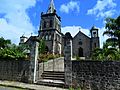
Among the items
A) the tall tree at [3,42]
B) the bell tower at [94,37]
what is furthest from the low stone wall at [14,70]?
the bell tower at [94,37]

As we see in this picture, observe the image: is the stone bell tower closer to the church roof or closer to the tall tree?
the church roof

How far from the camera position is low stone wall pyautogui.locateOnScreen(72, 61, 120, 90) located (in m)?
10.8

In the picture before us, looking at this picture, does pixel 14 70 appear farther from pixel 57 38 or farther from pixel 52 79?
pixel 57 38

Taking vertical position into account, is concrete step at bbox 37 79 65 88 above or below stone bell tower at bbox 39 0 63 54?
below

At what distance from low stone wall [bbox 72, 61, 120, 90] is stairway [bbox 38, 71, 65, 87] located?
1.09 meters

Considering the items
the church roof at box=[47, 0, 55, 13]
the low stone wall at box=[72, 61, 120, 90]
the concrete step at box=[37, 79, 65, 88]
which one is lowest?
the concrete step at box=[37, 79, 65, 88]

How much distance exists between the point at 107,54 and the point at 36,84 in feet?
23.8

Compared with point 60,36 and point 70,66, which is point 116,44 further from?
point 60,36

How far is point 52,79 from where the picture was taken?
13.1 meters

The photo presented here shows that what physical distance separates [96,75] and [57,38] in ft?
125

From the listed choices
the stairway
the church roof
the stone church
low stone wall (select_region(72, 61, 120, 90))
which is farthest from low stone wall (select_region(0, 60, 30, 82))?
the church roof

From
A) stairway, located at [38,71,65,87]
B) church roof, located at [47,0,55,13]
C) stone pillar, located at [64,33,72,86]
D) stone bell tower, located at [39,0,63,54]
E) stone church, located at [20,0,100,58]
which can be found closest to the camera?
stone pillar, located at [64,33,72,86]

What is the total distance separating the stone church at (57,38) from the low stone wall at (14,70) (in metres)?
30.5

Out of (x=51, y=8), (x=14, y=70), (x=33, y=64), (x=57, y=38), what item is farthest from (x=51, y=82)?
(x=51, y=8)
